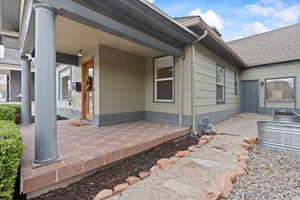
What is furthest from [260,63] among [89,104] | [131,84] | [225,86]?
[89,104]

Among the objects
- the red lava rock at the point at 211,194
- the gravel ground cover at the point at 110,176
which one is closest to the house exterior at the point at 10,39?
the gravel ground cover at the point at 110,176

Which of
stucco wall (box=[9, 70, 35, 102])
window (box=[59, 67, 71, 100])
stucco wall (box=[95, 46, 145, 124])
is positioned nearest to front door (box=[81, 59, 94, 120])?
stucco wall (box=[95, 46, 145, 124])

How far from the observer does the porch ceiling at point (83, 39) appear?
327 centimetres

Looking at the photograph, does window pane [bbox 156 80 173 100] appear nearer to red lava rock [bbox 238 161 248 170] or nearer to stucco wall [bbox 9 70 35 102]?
red lava rock [bbox 238 161 248 170]

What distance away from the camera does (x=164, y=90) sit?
511cm

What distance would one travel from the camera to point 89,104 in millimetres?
5098

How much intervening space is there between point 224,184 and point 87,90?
468cm

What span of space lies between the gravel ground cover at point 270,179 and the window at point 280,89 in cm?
675

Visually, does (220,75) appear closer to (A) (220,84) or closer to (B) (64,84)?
(A) (220,84)

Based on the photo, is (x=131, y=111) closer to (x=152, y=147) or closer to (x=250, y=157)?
(x=152, y=147)

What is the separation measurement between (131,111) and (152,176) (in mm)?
3335

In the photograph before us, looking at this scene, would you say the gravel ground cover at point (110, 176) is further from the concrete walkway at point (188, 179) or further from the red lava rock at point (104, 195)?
the concrete walkway at point (188, 179)

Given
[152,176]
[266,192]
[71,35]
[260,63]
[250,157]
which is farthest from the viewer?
[260,63]

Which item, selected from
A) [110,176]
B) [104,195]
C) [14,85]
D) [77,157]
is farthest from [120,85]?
[14,85]
